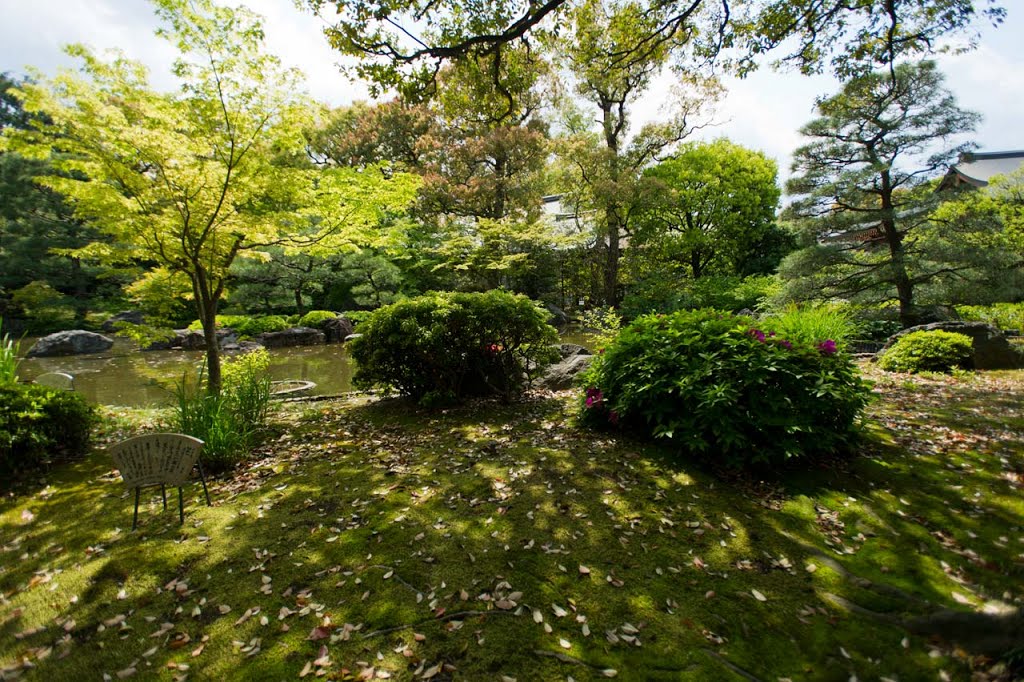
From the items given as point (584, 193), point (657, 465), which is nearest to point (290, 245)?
point (657, 465)

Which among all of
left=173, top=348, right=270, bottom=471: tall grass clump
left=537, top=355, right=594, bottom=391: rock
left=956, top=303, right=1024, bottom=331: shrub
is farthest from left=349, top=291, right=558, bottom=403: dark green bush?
left=956, top=303, right=1024, bottom=331: shrub

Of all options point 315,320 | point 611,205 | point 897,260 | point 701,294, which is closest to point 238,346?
point 315,320

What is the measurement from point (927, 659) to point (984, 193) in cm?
1573

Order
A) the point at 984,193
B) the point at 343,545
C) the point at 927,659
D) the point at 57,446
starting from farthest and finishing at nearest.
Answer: the point at 984,193 < the point at 57,446 < the point at 343,545 < the point at 927,659

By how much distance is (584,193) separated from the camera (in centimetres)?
1780

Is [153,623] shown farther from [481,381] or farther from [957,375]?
[957,375]

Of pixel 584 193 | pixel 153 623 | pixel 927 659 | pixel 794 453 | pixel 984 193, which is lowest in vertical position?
pixel 927 659

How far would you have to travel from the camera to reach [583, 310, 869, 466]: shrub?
396 centimetres

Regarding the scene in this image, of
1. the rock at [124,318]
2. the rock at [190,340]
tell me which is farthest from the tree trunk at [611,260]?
the rock at [124,318]

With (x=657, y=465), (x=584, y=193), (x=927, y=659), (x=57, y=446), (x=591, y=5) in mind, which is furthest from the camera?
(x=584, y=193)

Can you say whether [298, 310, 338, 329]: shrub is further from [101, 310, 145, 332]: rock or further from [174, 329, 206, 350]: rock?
[101, 310, 145, 332]: rock

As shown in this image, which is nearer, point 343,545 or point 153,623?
point 153,623

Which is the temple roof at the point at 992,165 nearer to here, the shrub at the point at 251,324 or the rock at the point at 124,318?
the shrub at the point at 251,324

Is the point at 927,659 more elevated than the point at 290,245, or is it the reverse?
the point at 290,245
